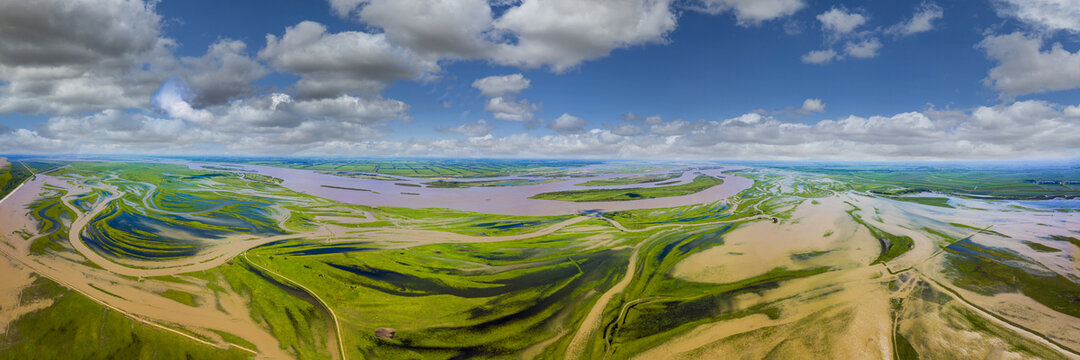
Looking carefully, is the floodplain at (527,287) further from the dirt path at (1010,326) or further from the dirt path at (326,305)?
the dirt path at (1010,326)

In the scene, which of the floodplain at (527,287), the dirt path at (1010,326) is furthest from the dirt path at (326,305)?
the dirt path at (1010,326)

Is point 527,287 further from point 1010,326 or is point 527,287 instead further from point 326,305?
point 1010,326

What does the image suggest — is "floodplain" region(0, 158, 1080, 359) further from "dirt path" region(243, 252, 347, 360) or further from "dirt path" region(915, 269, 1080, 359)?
"dirt path" region(915, 269, 1080, 359)

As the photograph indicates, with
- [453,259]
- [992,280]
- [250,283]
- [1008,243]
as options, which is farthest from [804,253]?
[250,283]

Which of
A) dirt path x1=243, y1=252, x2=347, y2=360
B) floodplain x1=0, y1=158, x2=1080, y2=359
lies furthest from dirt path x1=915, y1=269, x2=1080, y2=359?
dirt path x1=243, y1=252, x2=347, y2=360

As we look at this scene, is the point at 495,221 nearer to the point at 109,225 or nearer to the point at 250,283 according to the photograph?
the point at 250,283

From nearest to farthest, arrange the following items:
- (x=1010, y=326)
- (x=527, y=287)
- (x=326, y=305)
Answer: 1. (x=1010, y=326)
2. (x=326, y=305)
3. (x=527, y=287)

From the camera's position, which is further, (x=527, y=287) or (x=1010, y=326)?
(x=527, y=287)

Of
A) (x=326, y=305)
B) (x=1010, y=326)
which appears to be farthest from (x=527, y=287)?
(x=1010, y=326)

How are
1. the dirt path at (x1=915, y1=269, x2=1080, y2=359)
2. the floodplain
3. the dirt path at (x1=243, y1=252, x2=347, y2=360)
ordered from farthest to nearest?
the floodplain < the dirt path at (x1=243, y1=252, x2=347, y2=360) < the dirt path at (x1=915, y1=269, x2=1080, y2=359)

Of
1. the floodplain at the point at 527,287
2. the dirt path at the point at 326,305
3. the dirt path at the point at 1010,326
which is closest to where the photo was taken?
the dirt path at the point at 1010,326

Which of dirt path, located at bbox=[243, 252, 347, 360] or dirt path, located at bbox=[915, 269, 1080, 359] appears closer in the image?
dirt path, located at bbox=[915, 269, 1080, 359]
